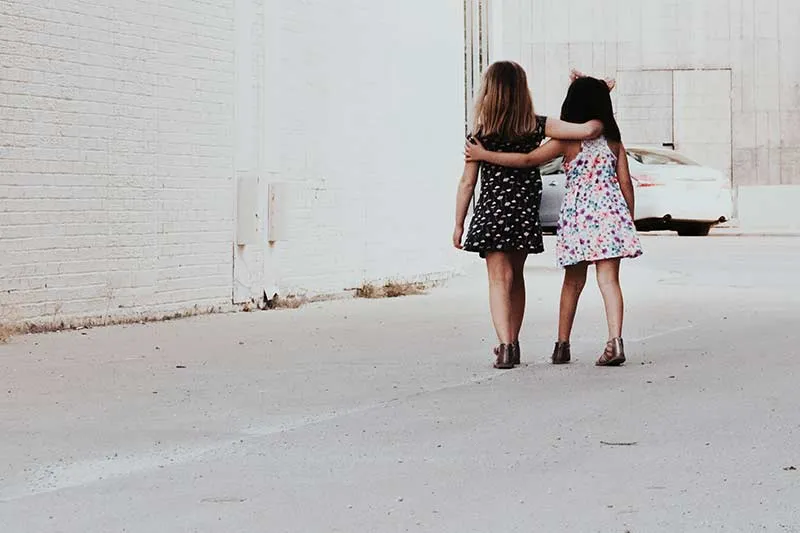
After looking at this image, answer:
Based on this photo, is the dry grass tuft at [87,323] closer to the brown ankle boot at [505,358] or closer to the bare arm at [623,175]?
the brown ankle boot at [505,358]

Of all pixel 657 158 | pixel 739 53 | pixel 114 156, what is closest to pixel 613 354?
pixel 114 156

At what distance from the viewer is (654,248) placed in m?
22.7

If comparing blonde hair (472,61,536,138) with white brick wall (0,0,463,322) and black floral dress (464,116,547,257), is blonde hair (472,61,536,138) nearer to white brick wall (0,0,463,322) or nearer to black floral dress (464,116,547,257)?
black floral dress (464,116,547,257)

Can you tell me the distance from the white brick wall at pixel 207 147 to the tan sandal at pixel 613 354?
12.8 feet

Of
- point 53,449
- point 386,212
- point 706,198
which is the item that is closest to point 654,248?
point 706,198

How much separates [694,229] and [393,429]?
64.2 ft

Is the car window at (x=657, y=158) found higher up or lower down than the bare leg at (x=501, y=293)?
higher up

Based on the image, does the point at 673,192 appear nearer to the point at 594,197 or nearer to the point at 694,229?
the point at 694,229

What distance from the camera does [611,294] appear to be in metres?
9.76

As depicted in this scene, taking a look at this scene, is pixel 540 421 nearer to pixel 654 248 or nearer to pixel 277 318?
pixel 277 318

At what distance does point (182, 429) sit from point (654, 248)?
52.0 ft

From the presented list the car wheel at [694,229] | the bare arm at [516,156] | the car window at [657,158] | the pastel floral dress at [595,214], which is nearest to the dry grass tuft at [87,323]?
the bare arm at [516,156]

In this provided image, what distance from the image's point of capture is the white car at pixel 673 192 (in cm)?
2534

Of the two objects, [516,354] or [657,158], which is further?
[657,158]
